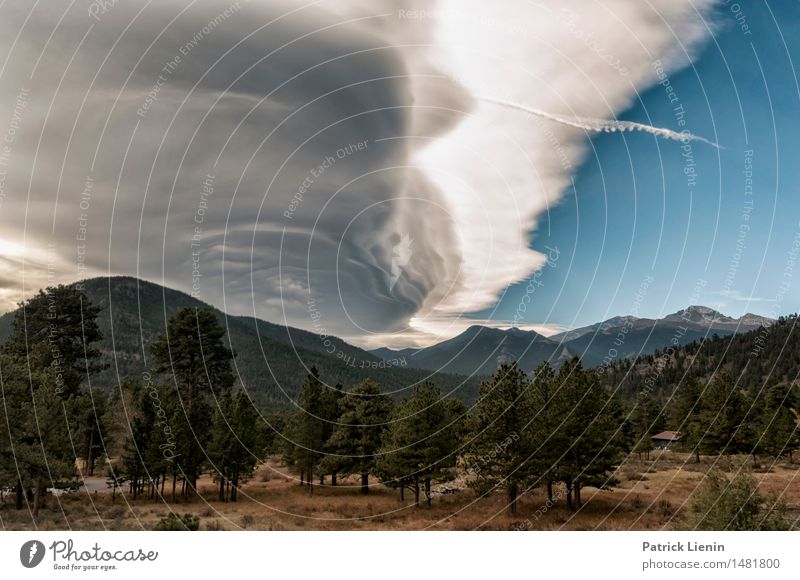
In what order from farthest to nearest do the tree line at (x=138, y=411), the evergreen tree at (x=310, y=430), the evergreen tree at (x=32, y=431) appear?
the evergreen tree at (x=310, y=430)
the tree line at (x=138, y=411)
the evergreen tree at (x=32, y=431)

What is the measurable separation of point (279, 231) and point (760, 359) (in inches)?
7491

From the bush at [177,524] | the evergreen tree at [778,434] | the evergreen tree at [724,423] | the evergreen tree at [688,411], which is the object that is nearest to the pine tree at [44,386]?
the bush at [177,524]

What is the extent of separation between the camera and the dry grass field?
3212 cm

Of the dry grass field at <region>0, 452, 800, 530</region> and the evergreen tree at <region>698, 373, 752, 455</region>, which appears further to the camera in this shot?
the evergreen tree at <region>698, 373, 752, 455</region>

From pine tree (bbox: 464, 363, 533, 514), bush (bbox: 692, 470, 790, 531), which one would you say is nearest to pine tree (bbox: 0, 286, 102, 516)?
pine tree (bbox: 464, 363, 533, 514)

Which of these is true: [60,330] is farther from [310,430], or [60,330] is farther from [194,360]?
[310,430]

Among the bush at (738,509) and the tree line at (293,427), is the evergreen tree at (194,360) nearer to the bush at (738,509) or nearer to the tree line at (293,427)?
the tree line at (293,427)

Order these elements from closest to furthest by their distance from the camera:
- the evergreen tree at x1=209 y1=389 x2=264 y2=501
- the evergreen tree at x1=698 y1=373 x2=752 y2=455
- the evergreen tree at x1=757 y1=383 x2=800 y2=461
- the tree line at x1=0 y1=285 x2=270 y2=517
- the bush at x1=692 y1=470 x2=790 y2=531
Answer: the bush at x1=692 y1=470 x2=790 y2=531 < the tree line at x1=0 y1=285 x2=270 y2=517 < the evergreen tree at x1=209 y1=389 x2=264 y2=501 < the evergreen tree at x1=757 y1=383 x2=800 y2=461 < the evergreen tree at x1=698 y1=373 x2=752 y2=455

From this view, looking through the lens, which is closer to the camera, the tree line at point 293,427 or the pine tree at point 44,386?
the pine tree at point 44,386

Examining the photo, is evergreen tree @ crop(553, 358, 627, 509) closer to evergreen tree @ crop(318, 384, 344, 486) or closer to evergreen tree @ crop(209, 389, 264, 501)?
evergreen tree @ crop(318, 384, 344, 486)

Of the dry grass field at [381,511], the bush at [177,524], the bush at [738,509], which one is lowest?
the dry grass field at [381,511]

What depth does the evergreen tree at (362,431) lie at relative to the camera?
→ 51.3 metres

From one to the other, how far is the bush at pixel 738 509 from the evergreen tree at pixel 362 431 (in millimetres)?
33707

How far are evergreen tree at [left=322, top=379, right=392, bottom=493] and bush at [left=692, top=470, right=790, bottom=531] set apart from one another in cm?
A: 3371
